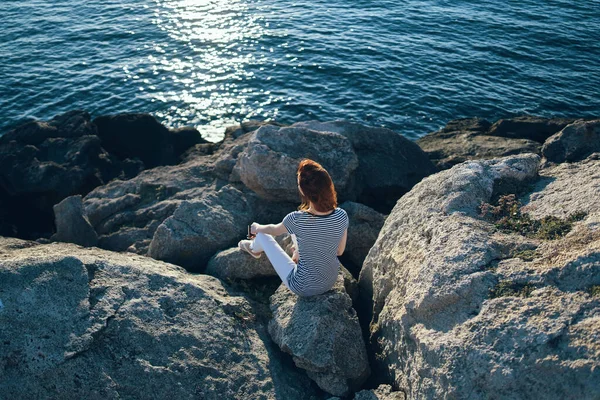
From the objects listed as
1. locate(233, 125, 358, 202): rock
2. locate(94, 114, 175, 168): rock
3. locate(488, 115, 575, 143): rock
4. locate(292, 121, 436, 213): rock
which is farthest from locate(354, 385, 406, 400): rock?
locate(488, 115, 575, 143): rock

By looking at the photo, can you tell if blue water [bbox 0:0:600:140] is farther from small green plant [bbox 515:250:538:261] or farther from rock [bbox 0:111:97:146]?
small green plant [bbox 515:250:538:261]

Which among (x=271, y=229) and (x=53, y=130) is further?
(x=53, y=130)

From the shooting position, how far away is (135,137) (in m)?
19.6

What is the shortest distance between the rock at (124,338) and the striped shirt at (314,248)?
109cm

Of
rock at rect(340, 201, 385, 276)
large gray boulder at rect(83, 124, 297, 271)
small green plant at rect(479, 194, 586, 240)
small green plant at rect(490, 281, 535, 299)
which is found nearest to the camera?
small green plant at rect(490, 281, 535, 299)

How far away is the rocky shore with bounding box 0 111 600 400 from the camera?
6586 millimetres

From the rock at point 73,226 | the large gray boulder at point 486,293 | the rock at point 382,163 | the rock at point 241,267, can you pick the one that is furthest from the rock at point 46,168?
the large gray boulder at point 486,293

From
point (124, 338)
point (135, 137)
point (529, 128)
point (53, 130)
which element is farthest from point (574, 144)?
point (53, 130)

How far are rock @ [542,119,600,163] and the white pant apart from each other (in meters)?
7.23

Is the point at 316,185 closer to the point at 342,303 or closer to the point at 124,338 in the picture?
the point at 342,303

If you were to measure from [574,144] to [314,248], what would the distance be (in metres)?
7.76

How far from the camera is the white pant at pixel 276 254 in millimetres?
9367

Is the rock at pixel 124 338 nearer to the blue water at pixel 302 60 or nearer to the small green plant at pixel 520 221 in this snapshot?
the small green plant at pixel 520 221

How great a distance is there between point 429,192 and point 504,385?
4.30 meters
